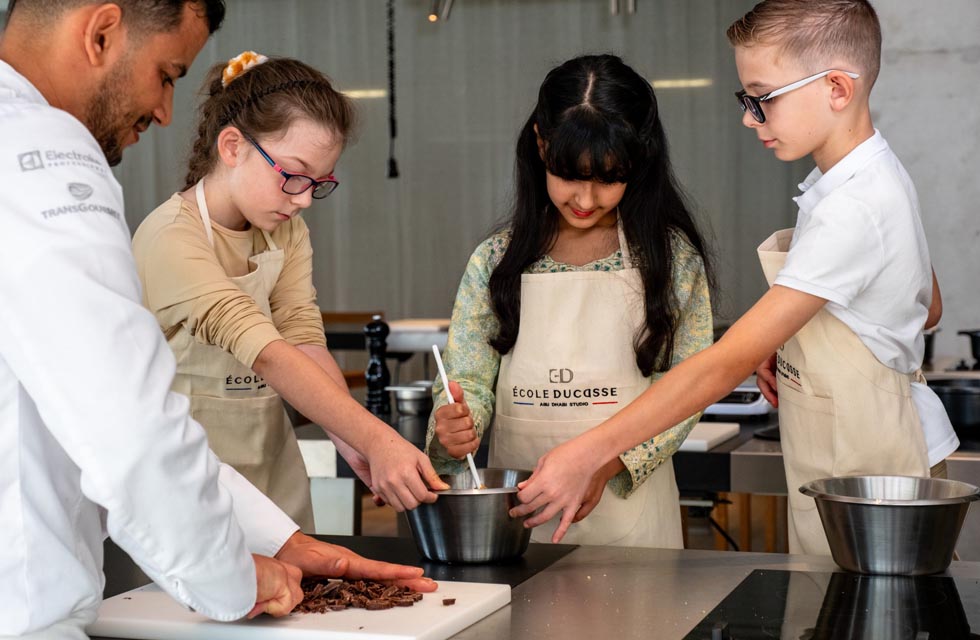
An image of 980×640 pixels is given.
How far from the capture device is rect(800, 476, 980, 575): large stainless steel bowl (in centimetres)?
132

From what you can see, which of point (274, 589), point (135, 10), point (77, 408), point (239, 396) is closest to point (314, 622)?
point (274, 589)

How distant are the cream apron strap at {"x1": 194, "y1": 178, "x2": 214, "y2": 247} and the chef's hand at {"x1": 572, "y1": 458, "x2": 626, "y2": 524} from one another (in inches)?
29.1

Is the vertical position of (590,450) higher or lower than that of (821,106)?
lower

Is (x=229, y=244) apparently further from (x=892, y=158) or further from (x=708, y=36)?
(x=708, y=36)

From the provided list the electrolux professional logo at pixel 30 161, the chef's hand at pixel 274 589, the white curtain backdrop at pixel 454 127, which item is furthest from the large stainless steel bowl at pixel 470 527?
the white curtain backdrop at pixel 454 127

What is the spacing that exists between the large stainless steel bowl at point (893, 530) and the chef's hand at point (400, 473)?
493 millimetres

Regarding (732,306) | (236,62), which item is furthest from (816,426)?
(732,306)

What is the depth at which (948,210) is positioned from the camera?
4984 millimetres

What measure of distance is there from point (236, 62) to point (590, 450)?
0.93 m

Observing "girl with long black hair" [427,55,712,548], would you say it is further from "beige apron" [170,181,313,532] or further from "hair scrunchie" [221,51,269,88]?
"hair scrunchie" [221,51,269,88]

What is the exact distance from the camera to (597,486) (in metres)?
1.74

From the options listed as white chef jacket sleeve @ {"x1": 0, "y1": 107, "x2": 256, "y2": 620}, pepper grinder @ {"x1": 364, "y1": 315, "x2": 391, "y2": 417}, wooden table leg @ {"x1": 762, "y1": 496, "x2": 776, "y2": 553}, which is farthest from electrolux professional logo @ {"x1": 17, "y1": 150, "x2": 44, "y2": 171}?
wooden table leg @ {"x1": 762, "y1": 496, "x2": 776, "y2": 553}

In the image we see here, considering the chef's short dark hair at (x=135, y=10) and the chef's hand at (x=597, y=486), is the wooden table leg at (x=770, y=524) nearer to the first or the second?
the chef's hand at (x=597, y=486)

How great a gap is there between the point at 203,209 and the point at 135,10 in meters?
0.80
